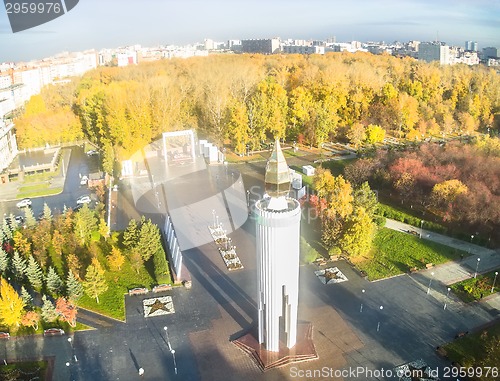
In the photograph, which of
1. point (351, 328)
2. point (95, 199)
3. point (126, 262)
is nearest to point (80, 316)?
point (126, 262)

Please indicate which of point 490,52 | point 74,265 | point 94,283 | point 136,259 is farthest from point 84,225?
point 490,52

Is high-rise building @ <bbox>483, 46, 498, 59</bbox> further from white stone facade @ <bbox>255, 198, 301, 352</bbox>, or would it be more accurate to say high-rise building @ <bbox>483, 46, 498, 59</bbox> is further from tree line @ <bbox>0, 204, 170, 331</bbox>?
white stone facade @ <bbox>255, 198, 301, 352</bbox>

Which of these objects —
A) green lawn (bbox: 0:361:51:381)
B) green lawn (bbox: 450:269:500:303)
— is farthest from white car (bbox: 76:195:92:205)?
green lawn (bbox: 450:269:500:303)

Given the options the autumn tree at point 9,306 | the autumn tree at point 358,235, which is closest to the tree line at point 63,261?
the autumn tree at point 9,306

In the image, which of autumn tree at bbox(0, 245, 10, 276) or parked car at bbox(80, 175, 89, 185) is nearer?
autumn tree at bbox(0, 245, 10, 276)

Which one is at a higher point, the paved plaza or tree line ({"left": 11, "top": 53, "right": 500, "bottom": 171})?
tree line ({"left": 11, "top": 53, "right": 500, "bottom": 171})

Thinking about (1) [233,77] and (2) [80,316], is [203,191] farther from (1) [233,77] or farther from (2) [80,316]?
(1) [233,77]

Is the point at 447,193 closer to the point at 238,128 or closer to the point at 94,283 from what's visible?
the point at 238,128
